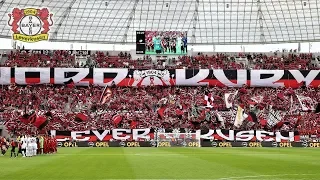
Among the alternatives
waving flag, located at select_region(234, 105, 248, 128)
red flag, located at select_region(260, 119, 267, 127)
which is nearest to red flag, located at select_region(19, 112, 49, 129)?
waving flag, located at select_region(234, 105, 248, 128)

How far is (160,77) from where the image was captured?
82.0 metres

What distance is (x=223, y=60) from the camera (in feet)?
292

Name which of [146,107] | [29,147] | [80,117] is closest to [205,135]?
[146,107]

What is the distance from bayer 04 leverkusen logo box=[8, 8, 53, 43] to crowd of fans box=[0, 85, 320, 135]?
840 centimetres

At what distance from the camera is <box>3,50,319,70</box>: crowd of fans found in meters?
85.5

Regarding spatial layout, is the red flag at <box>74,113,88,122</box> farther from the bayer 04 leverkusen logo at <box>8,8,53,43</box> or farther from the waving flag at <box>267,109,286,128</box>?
→ the waving flag at <box>267,109,286,128</box>

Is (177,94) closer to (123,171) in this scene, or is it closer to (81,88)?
(81,88)

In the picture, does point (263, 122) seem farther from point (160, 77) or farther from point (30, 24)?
point (30, 24)

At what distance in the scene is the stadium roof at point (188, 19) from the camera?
83.9 m

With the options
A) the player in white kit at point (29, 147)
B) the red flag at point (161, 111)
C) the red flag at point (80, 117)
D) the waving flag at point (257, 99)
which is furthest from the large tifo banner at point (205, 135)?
the player in white kit at point (29, 147)

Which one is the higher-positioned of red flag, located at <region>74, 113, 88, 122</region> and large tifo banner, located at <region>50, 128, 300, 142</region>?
red flag, located at <region>74, 113, 88, 122</region>

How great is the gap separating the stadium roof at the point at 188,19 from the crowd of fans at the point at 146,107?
11647 millimetres

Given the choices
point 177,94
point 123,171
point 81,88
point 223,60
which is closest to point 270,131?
point 177,94

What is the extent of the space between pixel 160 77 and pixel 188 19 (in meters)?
12.4
